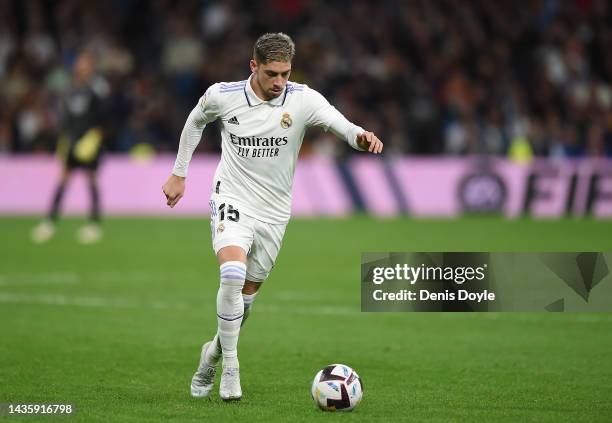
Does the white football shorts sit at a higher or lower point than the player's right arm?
lower

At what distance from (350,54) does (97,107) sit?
949 centimetres

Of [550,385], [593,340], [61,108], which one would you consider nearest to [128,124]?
[61,108]

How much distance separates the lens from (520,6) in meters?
29.6

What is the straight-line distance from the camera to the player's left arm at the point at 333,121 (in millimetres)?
7676

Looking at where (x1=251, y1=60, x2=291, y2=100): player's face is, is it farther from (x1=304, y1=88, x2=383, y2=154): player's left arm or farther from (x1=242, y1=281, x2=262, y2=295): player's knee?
(x1=242, y1=281, x2=262, y2=295): player's knee

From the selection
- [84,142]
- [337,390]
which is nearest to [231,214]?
[337,390]

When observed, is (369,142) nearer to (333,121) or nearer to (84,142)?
(333,121)

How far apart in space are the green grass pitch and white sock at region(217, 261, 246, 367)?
1.19 ft

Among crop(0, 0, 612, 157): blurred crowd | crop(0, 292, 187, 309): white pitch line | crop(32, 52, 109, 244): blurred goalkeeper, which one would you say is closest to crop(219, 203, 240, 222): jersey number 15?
crop(0, 292, 187, 309): white pitch line

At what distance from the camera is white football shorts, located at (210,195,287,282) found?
7777 mm

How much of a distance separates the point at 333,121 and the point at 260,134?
0.50m

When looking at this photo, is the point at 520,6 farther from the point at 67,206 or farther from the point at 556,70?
the point at 67,206
